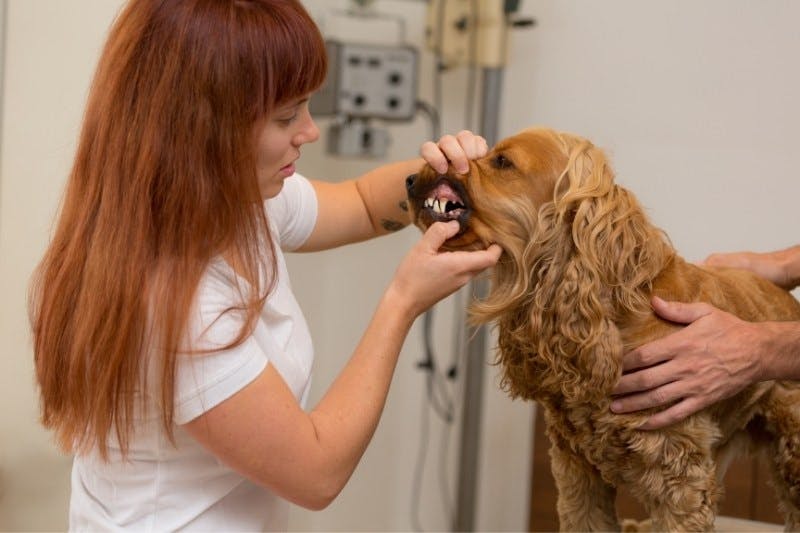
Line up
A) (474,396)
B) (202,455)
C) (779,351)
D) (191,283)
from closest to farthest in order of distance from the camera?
(191,283) < (202,455) < (779,351) < (474,396)

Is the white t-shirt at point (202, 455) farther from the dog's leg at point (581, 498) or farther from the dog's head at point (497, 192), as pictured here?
the dog's leg at point (581, 498)

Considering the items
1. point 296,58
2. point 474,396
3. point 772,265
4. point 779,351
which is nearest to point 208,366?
point 296,58

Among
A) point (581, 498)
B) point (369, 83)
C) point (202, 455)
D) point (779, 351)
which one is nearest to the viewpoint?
point (202, 455)

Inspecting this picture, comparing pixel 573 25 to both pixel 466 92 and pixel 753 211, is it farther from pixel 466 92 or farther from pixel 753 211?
pixel 753 211

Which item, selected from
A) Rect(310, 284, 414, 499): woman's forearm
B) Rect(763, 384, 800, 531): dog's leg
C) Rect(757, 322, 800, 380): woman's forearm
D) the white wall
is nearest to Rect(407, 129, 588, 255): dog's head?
Rect(310, 284, 414, 499): woman's forearm

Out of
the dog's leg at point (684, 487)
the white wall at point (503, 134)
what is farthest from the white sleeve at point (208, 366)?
the white wall at point (503, 134)

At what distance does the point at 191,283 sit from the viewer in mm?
1084

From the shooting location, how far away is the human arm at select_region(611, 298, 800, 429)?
1.27 m

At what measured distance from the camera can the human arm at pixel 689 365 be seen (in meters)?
1.27

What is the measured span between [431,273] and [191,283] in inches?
11.5

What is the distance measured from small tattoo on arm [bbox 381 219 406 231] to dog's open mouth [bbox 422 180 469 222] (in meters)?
0.28

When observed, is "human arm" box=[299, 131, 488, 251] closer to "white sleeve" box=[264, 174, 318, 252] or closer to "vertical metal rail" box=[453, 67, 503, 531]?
"white sleeve" box=[264, 174, 318, 252]

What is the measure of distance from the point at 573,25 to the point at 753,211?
685 millimetres

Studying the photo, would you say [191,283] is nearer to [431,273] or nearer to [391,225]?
[431,273]
